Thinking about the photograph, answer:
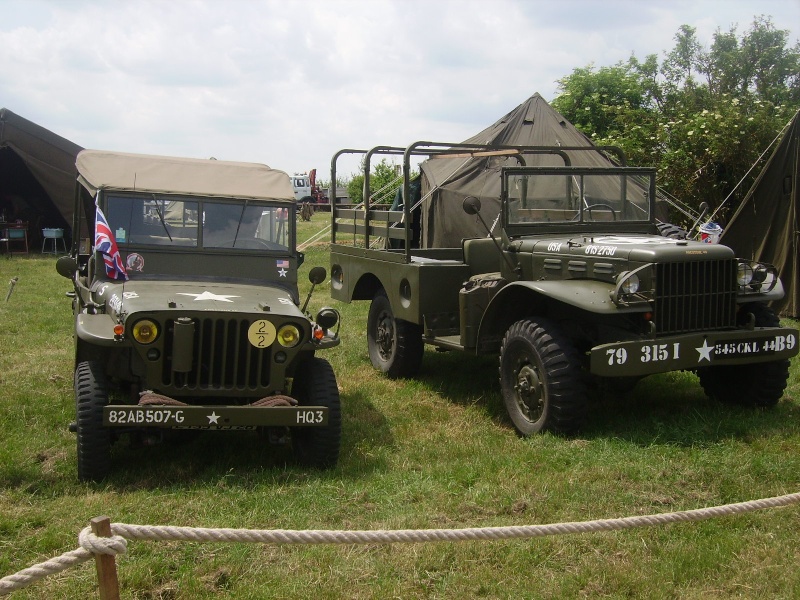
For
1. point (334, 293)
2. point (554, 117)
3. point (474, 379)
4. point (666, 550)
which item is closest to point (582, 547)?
point (666, 550)

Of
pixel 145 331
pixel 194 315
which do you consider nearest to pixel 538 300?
pixel 194 315

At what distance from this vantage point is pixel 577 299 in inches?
222

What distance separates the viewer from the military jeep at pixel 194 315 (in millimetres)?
4988

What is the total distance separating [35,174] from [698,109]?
1486 centimetres

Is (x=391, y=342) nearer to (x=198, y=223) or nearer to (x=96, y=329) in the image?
(x=198, y=223)

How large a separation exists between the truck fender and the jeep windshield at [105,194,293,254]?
1.65 metres

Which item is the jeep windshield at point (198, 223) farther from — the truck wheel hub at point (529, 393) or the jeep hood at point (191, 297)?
the truck wheel hub at point (529, 393)

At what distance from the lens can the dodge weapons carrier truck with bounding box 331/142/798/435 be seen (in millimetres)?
5750

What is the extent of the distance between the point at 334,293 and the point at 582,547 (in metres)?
5.52

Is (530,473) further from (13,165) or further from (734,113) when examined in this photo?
(13,165)

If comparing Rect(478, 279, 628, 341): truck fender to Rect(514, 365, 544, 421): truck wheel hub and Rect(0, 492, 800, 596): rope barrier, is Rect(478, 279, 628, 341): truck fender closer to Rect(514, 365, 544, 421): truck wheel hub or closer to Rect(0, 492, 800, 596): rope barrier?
Rect(514, 365, 544, 421): truck wheel hub

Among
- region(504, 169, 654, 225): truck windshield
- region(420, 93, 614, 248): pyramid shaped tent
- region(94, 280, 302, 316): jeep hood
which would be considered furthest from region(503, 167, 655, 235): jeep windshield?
region(420, 93, 614, 248): pyramid shaped tent

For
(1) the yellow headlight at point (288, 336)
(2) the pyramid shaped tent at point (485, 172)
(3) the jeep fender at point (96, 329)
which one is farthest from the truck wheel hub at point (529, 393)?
(2) the pyramid shaped tent at point (485, 172)

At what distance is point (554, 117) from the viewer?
14.8 meters
